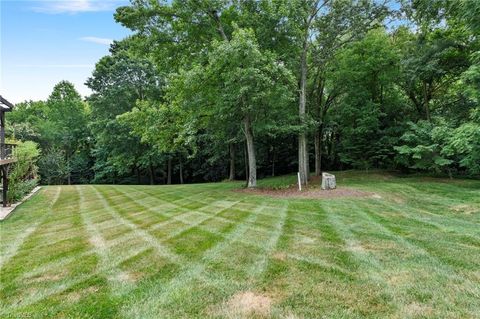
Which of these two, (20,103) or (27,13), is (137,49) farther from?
(20,103)

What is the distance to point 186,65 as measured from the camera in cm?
1459

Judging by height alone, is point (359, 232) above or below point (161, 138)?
below

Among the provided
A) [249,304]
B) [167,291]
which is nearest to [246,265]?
[249,304]

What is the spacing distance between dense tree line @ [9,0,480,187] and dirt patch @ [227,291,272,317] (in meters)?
8.60

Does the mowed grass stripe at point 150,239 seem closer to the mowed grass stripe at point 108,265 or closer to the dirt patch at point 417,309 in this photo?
the mowed grass stripe at point 108,265

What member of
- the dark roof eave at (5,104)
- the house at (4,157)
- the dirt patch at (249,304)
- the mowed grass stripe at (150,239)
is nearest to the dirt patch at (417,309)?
the dirt patch at (249,304)

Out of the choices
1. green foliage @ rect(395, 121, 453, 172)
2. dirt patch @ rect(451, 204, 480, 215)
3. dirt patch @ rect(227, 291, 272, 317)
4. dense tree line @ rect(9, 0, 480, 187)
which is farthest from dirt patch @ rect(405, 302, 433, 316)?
green foliage @ rect(395, 121, 453, 172)

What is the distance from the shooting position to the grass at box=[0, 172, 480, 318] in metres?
2.81

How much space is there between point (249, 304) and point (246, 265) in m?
0.97

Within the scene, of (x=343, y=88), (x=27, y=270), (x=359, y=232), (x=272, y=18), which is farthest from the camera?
(x=343, y=88)

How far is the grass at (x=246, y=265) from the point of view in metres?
2.81

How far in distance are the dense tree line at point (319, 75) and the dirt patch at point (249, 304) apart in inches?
339

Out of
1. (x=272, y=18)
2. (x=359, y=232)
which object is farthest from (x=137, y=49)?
(x=359, y=232)

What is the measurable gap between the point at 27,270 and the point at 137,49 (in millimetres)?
12583
